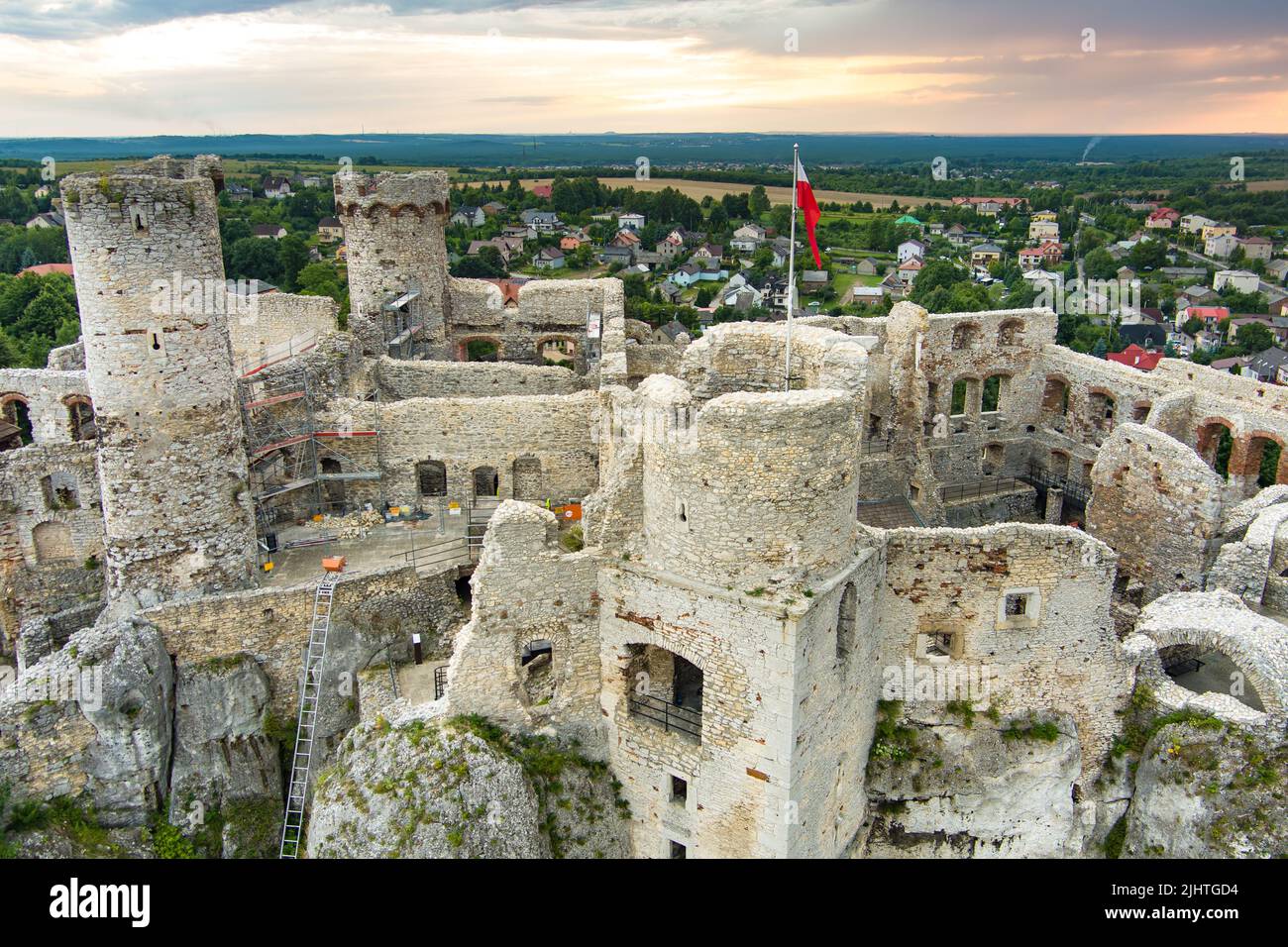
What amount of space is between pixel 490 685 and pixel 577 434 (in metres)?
7.77

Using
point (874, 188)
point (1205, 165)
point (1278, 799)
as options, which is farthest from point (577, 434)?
point (1205, 165)

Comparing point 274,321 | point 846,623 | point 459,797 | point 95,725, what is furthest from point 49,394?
point 846,623

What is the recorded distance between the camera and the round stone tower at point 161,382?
1903 cm

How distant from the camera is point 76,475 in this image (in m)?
24.3

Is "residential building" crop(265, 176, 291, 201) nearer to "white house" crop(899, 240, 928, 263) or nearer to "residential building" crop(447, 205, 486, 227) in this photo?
"residential building" crop(447, 205, 486, 227)

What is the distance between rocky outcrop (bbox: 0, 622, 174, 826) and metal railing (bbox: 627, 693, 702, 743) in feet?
29.8

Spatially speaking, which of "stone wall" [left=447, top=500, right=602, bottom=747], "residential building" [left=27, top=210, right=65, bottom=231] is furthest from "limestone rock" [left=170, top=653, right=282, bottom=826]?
"residential building" [left=27, top=210, right=65, bottom=231]

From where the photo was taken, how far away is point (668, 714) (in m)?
17.9

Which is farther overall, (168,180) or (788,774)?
(168,180)

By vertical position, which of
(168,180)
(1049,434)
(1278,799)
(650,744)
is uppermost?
(168,180)

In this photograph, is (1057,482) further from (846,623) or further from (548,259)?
(548,259)

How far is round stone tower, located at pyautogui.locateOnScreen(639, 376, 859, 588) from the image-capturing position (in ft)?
49.8

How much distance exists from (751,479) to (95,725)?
12838 mm

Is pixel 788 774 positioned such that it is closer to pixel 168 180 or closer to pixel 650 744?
pixel 650 744
